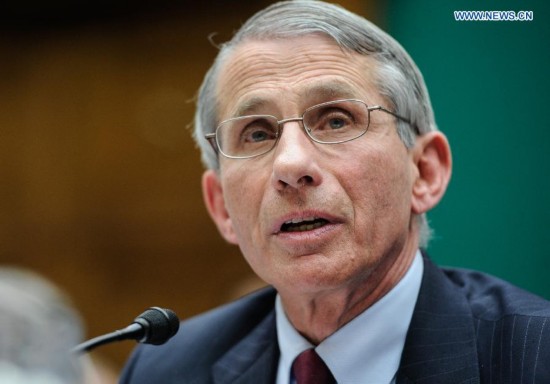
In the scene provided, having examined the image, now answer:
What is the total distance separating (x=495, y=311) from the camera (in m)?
1.97

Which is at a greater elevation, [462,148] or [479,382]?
[462,148]

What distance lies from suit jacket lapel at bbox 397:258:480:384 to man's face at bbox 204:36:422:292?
0.17 meters

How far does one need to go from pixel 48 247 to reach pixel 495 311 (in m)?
4.01

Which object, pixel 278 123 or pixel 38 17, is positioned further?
pixel 38 17

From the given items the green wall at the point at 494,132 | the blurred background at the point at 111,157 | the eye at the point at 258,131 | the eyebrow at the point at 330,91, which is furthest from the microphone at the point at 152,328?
the blurred background at the point at 111,157

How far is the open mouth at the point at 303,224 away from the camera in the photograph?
6.27ft

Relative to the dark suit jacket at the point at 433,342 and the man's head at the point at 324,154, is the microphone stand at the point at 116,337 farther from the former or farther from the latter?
the dark suit jacket at the point at 433,342

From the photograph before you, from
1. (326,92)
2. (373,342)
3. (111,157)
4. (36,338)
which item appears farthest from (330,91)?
Result: (111,157)

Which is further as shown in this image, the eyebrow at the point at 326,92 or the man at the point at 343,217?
the eyebrow at the point at 326,92

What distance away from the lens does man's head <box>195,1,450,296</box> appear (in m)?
1.90

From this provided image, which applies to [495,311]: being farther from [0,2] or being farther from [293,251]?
[0,2]

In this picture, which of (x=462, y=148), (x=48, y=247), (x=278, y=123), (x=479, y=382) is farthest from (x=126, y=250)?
(x=479, y=382)

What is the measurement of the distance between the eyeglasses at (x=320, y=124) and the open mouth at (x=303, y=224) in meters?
0.22

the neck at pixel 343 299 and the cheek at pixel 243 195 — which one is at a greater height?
the cheek at pixel 243 195
